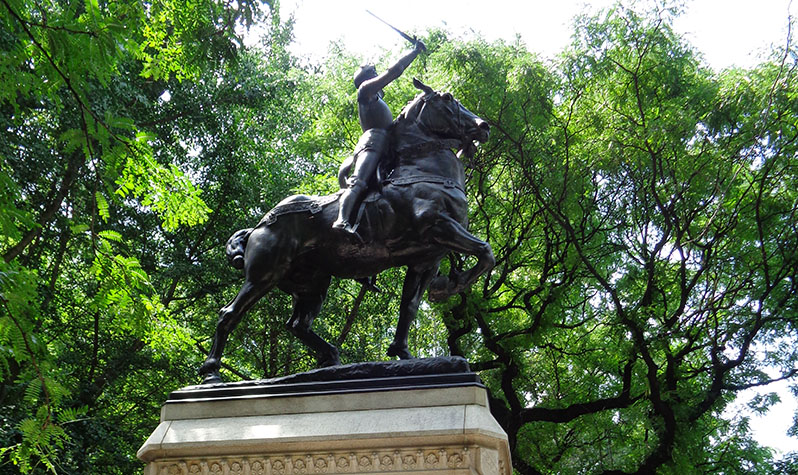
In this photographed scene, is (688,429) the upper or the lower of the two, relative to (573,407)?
lower

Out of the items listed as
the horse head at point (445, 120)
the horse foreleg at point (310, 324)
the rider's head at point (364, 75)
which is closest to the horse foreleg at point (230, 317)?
the horse foreleg at point (310, 324)

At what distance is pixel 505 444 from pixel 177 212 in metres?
4.86

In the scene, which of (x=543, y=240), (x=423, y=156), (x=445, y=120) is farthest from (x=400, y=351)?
(x=543, y=240)

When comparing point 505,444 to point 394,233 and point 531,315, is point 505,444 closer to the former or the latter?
point 394,233

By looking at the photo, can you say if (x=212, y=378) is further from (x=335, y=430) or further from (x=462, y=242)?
(x=462, y=242)

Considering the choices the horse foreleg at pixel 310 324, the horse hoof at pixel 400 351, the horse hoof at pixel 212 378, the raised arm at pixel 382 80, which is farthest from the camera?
the raised arm at pixel 382 80

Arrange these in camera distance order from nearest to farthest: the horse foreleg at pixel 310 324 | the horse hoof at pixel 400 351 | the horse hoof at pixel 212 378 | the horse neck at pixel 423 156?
the horse hoof at pixel 212 378, the horse hoof at pixel 400 351, the horse neck at pixel 423 156, the horse foreleg at pixel 310 324

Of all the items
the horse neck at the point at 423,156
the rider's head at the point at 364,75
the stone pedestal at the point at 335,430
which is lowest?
the stone pedestal at the point at 335,430

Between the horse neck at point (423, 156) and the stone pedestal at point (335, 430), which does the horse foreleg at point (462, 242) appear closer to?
the horse neck at point (423, 156)

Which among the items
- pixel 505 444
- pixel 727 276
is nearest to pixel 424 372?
pixel 505 444

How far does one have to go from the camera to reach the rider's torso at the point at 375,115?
7.84 m

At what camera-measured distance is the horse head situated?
7504 mm

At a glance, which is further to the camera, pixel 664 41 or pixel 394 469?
pixel 664 41

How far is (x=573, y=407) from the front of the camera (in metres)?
15.7
